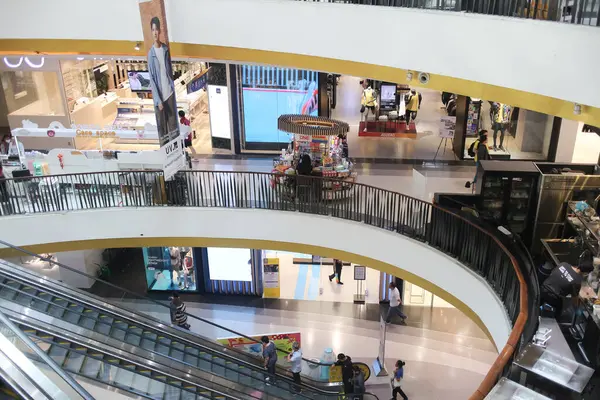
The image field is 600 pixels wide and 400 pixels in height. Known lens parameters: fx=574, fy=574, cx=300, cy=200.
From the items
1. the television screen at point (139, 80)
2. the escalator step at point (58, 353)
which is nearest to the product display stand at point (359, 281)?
the television screen at point (139, 80)

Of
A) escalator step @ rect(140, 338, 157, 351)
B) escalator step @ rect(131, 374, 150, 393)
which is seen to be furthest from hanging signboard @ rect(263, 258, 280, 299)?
escalator step @ rect(131, 374, 150, 393)

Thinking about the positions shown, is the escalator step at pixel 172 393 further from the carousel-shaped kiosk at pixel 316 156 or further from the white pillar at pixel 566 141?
the white pillar at pixel 566 141

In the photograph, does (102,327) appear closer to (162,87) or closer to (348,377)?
(162,87)

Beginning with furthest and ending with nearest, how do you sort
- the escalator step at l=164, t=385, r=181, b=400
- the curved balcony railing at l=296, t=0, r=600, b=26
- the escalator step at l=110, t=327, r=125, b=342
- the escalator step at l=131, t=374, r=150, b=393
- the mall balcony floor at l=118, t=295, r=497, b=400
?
the mall balcony floor at l=118, t=295, r=497, b=400, the escalator step at l=110, t=327, r=125, b=342, the escalator step at l=164, t=385, r=181, b=400, the escalator step at l=131, t=374, r=150, b=393, the curved balcony railing at l=296, t=0, r=600, b=26

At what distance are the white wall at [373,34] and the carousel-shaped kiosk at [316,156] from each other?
2.96 meters

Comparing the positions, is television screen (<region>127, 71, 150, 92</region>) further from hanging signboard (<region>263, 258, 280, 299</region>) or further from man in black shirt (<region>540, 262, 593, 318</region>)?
man in black shirt (<region>540, 262, 593, 318</region>)

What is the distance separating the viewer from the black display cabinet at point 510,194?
37.1 feet

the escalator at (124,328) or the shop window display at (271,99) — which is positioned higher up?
the shop window display at (271,99)

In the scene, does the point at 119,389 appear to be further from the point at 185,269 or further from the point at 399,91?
the point at 399,91

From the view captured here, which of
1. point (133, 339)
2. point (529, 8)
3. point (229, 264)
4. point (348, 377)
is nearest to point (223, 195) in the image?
point (229, 264)

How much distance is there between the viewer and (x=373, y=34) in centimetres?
972

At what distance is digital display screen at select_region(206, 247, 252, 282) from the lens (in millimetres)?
16766

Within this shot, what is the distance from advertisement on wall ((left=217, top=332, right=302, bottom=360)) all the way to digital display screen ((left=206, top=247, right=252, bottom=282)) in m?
3.82

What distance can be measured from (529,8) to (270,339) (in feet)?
28.7
